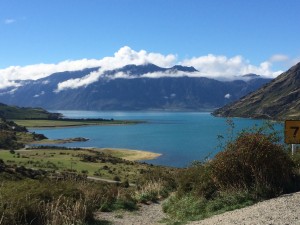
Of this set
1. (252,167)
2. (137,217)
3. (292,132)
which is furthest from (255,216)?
(292,132)

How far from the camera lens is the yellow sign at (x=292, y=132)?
17578 mm

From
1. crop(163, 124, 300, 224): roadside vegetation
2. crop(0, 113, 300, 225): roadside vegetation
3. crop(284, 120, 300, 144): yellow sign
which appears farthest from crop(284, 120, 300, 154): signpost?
crop(163, 124, 300, 224): roadside vegetation

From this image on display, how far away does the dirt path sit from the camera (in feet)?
50.8

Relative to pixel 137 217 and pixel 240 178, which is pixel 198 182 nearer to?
pixel 240 178

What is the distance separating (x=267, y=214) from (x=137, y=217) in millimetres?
5786

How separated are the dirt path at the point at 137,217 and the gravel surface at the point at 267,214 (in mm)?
2784

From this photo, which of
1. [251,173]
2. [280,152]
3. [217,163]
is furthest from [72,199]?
[280,152]

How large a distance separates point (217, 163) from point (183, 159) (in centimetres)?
8374

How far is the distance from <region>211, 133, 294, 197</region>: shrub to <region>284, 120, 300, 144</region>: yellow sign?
1.30 m

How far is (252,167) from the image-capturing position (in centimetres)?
1563

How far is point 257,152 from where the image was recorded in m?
16.0

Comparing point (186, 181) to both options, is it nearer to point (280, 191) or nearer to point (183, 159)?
point (280, 191)

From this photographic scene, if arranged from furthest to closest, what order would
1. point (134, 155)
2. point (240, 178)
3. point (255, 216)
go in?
point (134, 155) → point (240, 178) → point (255, 216)

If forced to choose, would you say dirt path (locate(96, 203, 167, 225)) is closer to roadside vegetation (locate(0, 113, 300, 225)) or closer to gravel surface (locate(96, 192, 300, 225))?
gravel surface (locate(96, 192, 300, 225))
